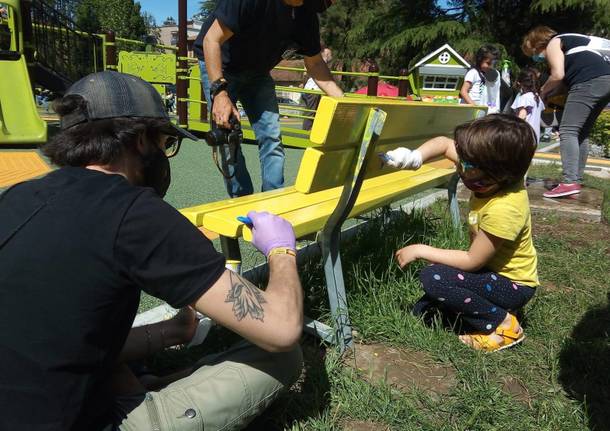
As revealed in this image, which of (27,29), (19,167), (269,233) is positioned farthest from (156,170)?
(27,29)

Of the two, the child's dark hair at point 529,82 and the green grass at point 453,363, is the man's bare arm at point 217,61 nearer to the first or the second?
the green grass at point 453,363

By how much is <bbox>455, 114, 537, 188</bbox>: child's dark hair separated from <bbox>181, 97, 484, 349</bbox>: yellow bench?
31 centimetres

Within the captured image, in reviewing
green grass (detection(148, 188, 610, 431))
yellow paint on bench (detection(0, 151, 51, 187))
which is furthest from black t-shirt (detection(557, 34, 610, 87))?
yellow paint on bench (detection(0, 151, 51, 187))

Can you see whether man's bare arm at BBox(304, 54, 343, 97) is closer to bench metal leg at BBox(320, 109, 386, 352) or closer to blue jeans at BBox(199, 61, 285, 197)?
blue jeans at BBox(199, 61, 285, 197)

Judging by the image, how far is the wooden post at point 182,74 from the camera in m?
10.1

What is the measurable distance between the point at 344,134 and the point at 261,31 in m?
1.45

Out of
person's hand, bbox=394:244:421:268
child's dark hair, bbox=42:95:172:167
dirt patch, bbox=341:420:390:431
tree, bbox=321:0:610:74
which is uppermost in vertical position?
tree, bbox=321:0:610:74

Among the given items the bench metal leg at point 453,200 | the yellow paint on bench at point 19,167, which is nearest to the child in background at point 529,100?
the bench metal leg at point 453,200

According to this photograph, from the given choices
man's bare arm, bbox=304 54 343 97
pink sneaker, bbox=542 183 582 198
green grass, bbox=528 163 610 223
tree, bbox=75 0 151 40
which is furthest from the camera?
tree, bbox=75 0 151 40

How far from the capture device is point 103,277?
1.18 metres

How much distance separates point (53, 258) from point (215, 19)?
215 cm

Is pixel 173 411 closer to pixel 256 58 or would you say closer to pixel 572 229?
pixel 256 58

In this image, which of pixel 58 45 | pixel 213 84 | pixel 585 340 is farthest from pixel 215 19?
pixel 58 45

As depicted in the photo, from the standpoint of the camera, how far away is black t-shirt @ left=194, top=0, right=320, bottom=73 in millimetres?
2912
